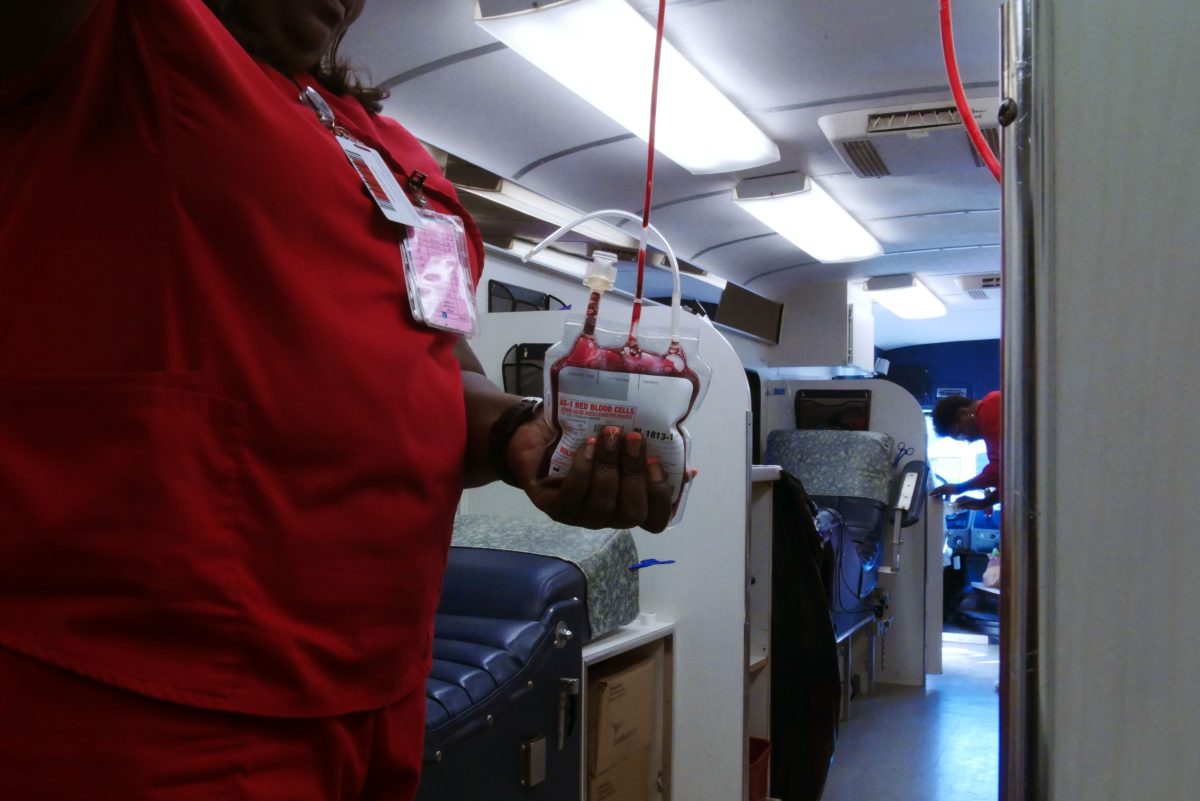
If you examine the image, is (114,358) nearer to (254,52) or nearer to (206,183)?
(206,183)

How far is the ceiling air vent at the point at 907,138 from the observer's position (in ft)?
10.6

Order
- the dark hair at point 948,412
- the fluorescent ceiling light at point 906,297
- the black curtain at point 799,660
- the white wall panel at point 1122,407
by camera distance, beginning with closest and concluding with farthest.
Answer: the white wall panel at point 1122,407
the black curtain at point 799,660
the dark hair at point 948,412
the fluorescent ceiling light at point 906,297

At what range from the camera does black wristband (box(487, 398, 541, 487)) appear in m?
0.85

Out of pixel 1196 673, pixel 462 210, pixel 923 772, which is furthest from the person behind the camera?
pixel 923 772

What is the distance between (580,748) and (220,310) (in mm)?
1585

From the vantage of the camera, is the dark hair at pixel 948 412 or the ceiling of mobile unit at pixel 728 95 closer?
the ceiling of mobile unit at pixel 728 95

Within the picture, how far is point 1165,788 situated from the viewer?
0.42 m

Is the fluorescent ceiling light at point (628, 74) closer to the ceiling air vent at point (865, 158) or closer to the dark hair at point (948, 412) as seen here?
the ceiling air vent at point (865, 158)

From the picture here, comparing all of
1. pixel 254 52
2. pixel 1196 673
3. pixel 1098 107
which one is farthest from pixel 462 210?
pixel 1196 673

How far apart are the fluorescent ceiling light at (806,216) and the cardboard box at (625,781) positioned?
239 centimetres

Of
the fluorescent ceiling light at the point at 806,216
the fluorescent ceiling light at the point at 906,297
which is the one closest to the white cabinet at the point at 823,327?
the fluorescent ceiling light at the point at 906,297

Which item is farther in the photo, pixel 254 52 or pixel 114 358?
pixel 254 52

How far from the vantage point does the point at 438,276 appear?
813 millimetres

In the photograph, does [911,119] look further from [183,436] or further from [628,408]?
A: [183,436]
